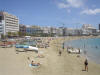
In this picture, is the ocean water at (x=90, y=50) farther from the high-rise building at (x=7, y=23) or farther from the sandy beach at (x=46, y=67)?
the high-rise building at (x=7, y=23)

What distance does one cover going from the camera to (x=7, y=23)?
91.2m

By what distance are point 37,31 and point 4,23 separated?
69743 millimetres

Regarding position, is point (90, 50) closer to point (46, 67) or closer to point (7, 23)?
point (46, 67)

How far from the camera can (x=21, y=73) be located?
1421 centimetres

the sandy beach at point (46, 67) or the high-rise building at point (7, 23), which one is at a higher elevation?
the high-rise building at point (7, 23)

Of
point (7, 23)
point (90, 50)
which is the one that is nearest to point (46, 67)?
point (90, 50)

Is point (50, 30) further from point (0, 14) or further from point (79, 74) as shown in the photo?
point (79, 74)

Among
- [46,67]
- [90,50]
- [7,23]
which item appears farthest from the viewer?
[7,23]

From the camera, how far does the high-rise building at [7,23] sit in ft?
274

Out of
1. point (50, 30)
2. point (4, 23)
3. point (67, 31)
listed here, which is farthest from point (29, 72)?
point (67, 31)

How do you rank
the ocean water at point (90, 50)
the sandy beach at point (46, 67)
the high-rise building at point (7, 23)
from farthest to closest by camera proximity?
the high-rise building at point (7, 23)
the ocean water at point (90, 50)
the sandy beach at point (46, 67)

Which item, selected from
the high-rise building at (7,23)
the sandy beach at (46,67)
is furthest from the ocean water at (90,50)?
the high-rise building at (7,23)

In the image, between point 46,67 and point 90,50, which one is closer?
point 46,67

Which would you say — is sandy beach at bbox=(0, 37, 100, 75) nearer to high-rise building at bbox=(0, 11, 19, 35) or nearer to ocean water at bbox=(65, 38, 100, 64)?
ocean water at bbox=(65, 38, 100, 64)
